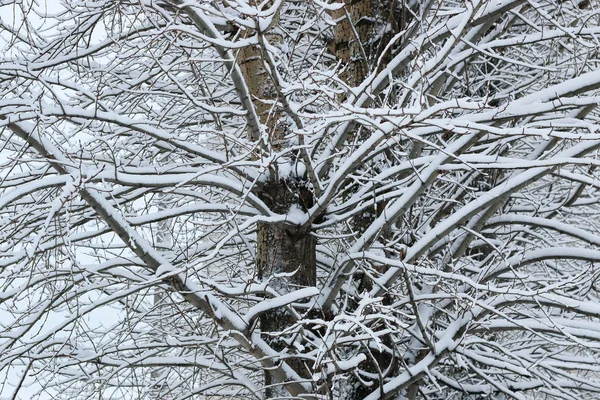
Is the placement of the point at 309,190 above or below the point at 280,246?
above

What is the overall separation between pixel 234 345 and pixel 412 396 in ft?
4.51

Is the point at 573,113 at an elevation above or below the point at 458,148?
above

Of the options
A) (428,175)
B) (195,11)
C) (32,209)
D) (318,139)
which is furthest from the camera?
(318,139)

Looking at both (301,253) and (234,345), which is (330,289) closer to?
(301,253)

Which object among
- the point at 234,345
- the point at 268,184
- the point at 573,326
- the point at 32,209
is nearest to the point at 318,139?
the point at 268,184

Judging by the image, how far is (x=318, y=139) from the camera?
416cm

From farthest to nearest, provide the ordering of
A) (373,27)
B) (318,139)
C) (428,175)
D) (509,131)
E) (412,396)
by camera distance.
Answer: (373,27) < (412,396) < (318,139) < (428,175) < (509,131)

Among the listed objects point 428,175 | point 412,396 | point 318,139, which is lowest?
point 412,396

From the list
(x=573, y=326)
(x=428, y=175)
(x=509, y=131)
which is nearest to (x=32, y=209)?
(x=428, y=175)

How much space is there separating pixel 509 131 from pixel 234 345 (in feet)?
7.11

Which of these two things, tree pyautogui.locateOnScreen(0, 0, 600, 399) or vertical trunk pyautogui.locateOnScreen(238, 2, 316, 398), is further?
vertical trunk pyautogui.locateOnScreen(238, 2, 316, 398)

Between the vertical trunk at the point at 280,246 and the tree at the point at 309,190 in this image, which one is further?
the vertical trunk at the point at 280,246

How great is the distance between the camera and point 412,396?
4.89 m

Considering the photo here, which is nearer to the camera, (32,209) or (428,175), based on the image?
(32,209)
